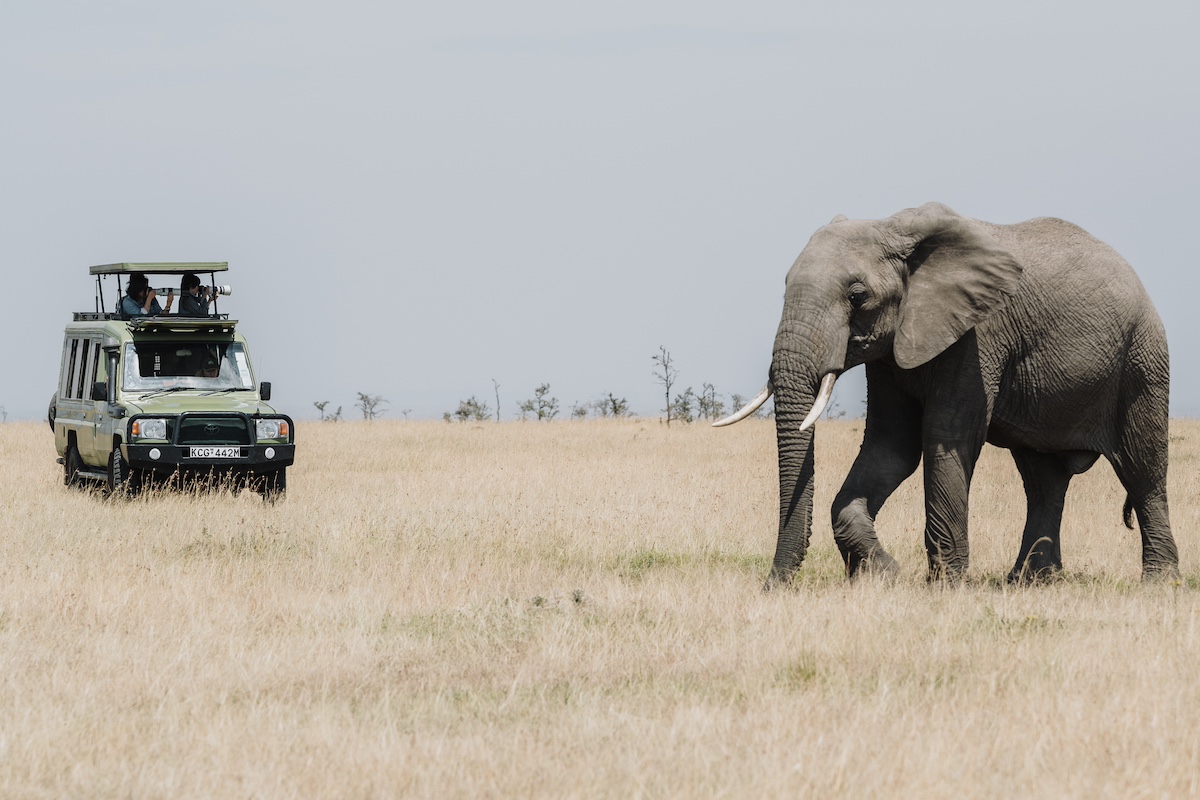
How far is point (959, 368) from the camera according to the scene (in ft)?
31.8

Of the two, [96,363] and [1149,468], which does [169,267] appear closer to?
[96,363]

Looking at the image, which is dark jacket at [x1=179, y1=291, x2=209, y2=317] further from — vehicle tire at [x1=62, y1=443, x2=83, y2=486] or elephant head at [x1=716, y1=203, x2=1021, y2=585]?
elephant head at [x1=716, y1=203, x2=1021, y2=585]

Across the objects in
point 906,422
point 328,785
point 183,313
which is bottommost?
point 328,785

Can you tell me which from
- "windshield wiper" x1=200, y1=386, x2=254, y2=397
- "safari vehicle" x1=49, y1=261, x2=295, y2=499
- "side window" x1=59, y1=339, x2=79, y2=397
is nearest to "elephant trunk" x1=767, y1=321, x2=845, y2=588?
"safari vehicle" x1=49, y1=261, x2=295, y2=499

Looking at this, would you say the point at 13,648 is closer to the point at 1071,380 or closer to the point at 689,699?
the point at 689,699

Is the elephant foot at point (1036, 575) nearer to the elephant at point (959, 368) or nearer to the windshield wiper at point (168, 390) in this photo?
the elephant at point (959, 368)

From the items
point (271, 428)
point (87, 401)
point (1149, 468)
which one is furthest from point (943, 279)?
point (87, 401)

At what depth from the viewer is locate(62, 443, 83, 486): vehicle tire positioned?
17.6m

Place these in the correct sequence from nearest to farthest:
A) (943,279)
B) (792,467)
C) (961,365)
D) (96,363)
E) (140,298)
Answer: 1. (792,467)
2. (943,279)
3. (961,365)
4. (96,363)
5. (140,298)

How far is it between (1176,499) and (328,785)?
12.2 metres

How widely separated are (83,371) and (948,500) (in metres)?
11.7

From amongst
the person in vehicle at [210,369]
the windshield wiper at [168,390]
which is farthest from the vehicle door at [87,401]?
the person in vehicle at [210,369]

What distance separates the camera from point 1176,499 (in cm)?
1534

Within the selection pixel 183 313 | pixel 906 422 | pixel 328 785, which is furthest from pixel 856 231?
pixel 183 313
